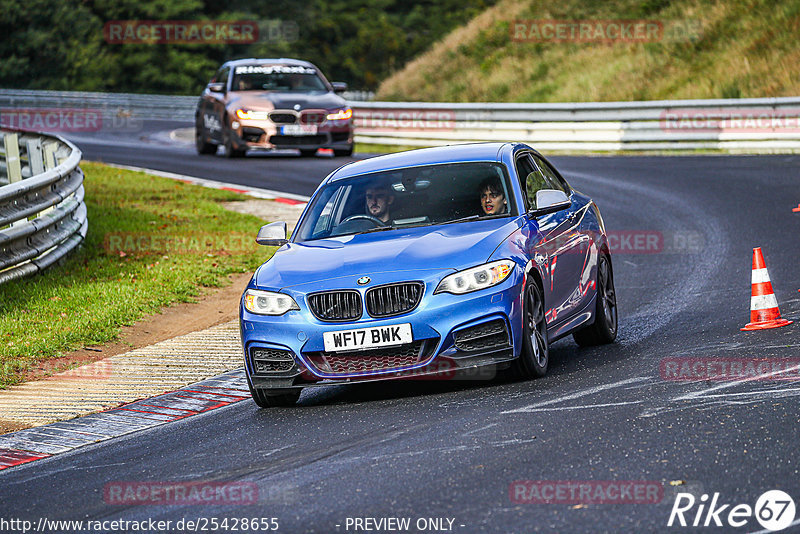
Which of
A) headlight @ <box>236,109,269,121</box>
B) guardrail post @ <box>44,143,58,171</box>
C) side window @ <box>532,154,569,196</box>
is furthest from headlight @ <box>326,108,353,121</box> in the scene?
side window @ <box>532,154,569,196</box>

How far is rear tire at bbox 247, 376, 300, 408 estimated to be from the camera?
857 cm

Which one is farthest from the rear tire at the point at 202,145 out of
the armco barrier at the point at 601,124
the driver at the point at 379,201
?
the driver at the point at 379,201

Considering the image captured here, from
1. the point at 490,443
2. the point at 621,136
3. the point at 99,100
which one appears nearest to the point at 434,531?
the point at 490,443

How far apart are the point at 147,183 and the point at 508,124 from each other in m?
8.14

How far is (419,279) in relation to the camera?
809 cm

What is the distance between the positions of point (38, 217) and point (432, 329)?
7495 millimetres

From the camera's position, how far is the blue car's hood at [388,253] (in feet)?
27.0

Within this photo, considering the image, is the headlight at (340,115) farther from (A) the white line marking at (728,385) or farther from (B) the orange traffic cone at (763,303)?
(A) the white line marking at (728,385)

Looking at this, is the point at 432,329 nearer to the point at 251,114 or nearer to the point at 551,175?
the point at 551,175

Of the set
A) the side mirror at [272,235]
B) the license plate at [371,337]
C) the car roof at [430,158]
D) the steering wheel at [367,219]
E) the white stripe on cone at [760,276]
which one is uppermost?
the car roof at [430,158]

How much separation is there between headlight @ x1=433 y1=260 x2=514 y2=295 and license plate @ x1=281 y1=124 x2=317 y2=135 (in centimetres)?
1733

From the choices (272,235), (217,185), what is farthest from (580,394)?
(217,185)

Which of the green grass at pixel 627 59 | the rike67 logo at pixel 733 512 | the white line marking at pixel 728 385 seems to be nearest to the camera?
the rike67 logo at pixel 733 512

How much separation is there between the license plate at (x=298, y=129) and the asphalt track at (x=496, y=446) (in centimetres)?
1456
